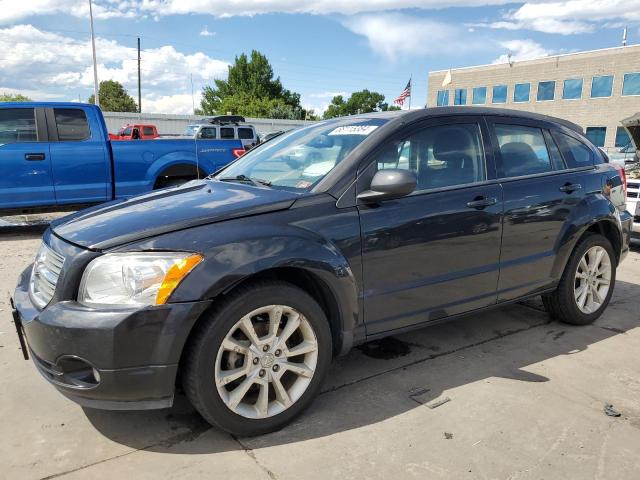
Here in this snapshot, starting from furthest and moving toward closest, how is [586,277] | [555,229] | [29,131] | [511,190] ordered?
[29,131] < [586,277] < [555,229] < [511,190]

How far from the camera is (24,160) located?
7.36 metres

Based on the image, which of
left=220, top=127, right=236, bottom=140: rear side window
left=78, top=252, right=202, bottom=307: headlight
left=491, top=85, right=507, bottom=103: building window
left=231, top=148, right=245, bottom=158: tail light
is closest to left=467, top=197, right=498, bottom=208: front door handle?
left=78, top=252, right=202, bottom=307: headlight

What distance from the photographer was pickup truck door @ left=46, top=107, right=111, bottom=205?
7578 mm

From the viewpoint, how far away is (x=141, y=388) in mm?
2357

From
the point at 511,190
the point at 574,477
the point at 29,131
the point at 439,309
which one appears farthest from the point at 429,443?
the point at 29,131

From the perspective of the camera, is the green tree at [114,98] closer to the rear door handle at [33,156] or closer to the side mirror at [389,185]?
the rear door handle at [33,156]

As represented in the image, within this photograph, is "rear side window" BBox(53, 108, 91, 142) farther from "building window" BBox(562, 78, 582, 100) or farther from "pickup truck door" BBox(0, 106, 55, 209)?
"building window" BBox(562, 78, 582, 100)

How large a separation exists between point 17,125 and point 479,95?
45162 mm

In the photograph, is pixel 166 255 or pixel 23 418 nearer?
pixel 166 255

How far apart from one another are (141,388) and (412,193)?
1.85 meters

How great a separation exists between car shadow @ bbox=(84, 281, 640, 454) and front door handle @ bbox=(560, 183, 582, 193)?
114cm

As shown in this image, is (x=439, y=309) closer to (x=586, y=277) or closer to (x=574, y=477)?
(x=574, y=477)

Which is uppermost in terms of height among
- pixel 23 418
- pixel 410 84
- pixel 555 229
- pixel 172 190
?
pixel 410 84

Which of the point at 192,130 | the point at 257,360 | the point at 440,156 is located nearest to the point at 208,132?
the point at 192,130
